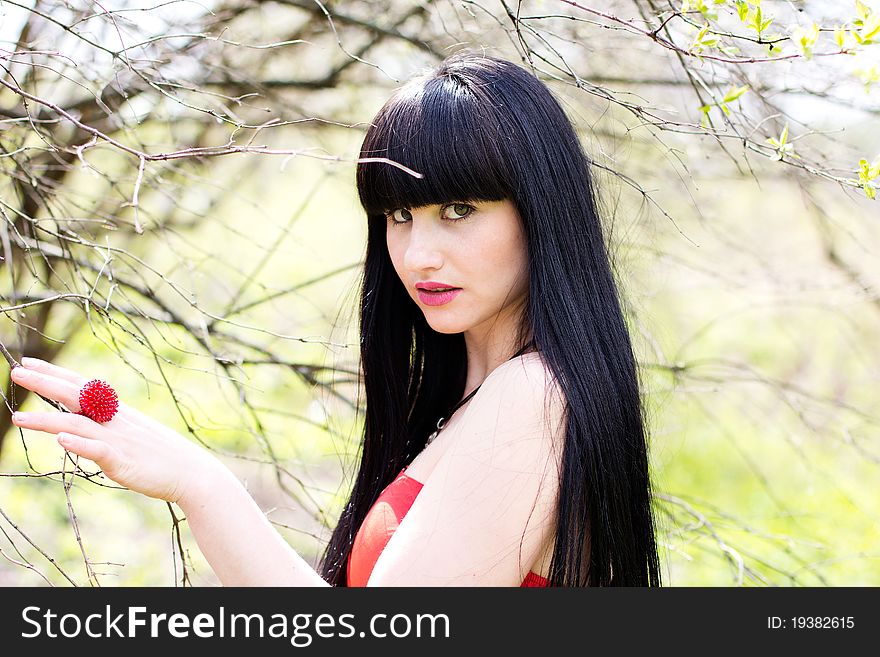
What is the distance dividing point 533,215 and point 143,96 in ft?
4.04

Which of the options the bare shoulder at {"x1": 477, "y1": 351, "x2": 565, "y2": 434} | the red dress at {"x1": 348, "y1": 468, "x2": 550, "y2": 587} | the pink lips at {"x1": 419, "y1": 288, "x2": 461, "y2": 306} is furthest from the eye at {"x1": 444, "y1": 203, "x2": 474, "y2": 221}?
the red dress at {"x1": 348, "y1": 468, "x2": 550, "y2": 587}

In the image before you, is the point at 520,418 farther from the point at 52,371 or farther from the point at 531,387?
the point at 52,371

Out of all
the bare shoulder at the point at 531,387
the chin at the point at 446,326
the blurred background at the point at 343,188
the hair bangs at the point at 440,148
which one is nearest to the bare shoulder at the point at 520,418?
the bare shoulder at the point at 531,387

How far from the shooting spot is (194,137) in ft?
9.21

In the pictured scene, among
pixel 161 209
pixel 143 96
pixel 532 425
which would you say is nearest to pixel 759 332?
pixel 161 209

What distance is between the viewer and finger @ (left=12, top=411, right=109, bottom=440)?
41.6 inches

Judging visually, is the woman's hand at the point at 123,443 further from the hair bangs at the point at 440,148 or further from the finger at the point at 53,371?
the hair bangs at the point at 440,148

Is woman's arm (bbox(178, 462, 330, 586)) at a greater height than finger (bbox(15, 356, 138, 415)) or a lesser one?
lesser

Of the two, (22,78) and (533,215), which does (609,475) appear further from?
(22,78)

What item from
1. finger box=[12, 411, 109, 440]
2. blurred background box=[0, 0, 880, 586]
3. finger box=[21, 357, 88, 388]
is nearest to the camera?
finger box=[12, 411, 109, 440]

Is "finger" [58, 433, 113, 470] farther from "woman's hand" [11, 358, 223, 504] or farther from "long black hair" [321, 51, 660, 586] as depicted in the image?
"long black hair" [321, 51, 660, 586]

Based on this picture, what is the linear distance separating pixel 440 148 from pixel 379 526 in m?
0.57

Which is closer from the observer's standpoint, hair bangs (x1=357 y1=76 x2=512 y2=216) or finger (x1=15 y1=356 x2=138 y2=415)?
finger (x1=15 y1=356 x2=138 y2=415)

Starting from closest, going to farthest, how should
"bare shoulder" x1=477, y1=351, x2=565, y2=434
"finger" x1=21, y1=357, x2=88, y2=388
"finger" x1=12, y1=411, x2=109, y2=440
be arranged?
"finger" x1=12, y1=411, x2=109, y2=440 → "finger" x1=21, y1=357, x2=88, y2=388 → "bare shoulder" x1=477, y1=351, x2=565, y2=434
